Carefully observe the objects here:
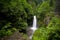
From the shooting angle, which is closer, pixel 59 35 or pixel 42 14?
pixel 59 35

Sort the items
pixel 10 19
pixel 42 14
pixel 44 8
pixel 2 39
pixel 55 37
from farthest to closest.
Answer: pixel 44 8 < pixel 42 14 < pixel 10 19 < pixel 2 39 < pixel 55 37

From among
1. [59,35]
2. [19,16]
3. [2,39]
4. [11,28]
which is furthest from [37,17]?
[59,35]

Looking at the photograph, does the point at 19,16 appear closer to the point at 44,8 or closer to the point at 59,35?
the point at 59,35

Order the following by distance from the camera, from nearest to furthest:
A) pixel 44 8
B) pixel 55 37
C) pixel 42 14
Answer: pixel 55 37
pixel 42 14
pixel 44 8

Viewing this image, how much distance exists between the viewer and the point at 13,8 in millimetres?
16078

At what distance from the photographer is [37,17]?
90.0 feet

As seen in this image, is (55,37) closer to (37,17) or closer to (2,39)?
(2,39)

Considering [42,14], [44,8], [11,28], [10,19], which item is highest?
[44,8]

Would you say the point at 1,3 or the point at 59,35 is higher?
the point at 1,3

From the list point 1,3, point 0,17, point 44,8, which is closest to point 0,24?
point 0,17

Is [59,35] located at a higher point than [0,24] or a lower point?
lower

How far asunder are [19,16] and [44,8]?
10955mm

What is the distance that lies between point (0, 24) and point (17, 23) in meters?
1.99

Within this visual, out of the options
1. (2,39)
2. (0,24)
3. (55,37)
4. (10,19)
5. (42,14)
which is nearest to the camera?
(55,37)
